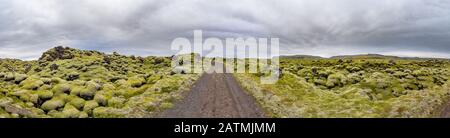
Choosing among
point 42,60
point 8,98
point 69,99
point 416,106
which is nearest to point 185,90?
point 69,99

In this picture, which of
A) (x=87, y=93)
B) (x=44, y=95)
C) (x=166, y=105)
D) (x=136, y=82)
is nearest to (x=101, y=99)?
(x=87, y=93)

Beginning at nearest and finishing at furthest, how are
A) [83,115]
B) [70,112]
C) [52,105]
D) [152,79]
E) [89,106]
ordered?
[83,115] < [70,112] < [52,105] < [89,106] < [152,79]

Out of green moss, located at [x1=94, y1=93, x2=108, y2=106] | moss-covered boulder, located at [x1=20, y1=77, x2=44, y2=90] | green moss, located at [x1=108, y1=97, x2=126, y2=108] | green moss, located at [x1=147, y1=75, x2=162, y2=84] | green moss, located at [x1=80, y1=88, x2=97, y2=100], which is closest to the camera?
green moss, located at [x1=108, y1=97, x2=126, y2=108]

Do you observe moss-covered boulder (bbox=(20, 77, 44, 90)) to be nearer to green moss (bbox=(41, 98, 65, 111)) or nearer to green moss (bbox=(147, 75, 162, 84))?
green moss (bbox=(41, 98, 65, 111))

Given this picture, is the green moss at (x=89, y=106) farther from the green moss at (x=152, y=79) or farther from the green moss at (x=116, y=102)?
the green moss at (x=152, y=79)

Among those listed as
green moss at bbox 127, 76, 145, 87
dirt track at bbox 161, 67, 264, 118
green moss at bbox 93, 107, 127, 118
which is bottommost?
green moss at bbox 93, 107, 127, 118

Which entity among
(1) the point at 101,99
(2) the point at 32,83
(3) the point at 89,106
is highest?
(2) the point at 32,83

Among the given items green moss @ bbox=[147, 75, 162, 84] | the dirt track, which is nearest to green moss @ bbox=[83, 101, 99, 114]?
the dirt track

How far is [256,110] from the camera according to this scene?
2878 cm

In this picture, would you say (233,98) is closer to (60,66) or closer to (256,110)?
(256,110)

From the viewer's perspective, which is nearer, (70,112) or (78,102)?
(70,112)

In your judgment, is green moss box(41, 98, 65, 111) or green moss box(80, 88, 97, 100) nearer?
green moss box(41, 98, 65, 111)

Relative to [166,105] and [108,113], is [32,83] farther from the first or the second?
[166,105]
